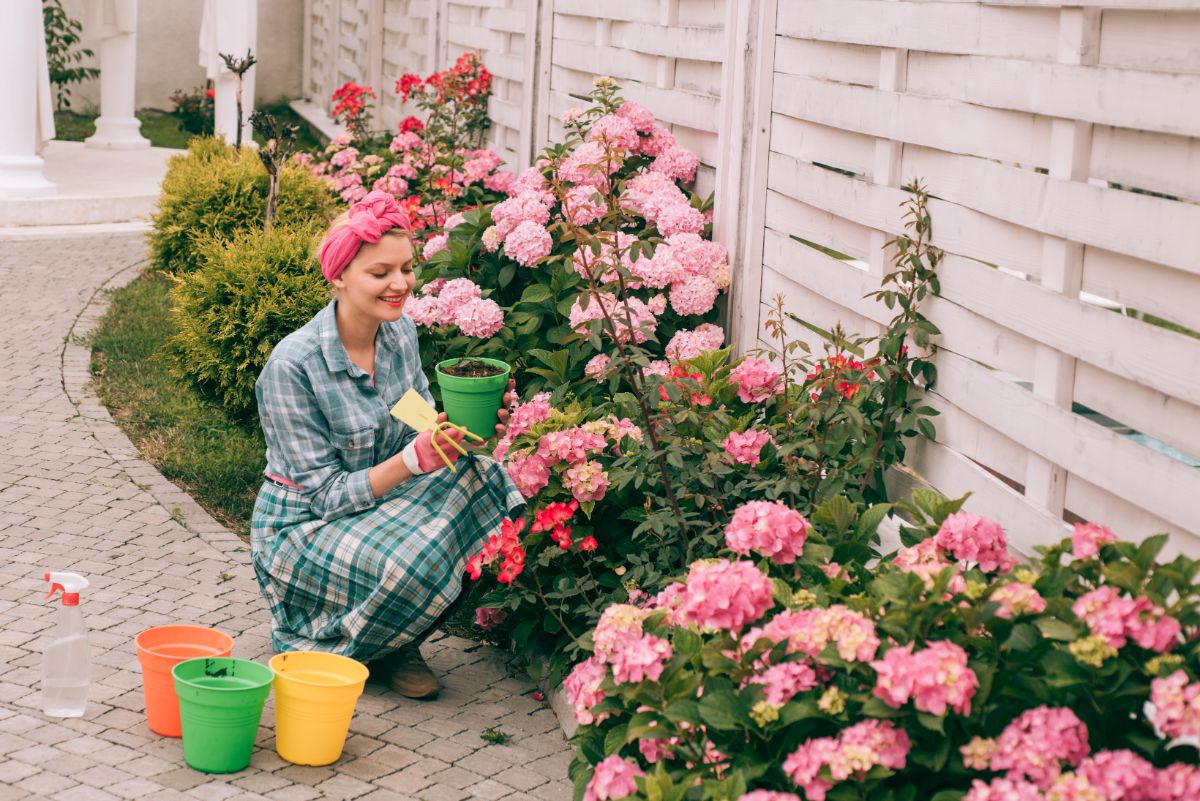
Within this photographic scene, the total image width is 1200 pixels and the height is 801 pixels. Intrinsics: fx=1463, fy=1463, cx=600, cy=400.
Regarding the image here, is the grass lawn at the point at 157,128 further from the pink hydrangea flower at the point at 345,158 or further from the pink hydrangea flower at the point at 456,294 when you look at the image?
the pink hydrangea flower at the point at 456,294

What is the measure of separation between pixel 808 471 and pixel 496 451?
1.11 m

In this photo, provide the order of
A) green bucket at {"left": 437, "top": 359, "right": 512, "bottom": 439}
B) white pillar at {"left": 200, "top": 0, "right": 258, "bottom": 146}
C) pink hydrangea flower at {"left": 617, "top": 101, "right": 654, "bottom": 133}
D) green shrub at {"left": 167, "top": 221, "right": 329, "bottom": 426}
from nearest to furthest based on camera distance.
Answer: green bucket at {"left": 437, "top": 359, "right": 512, "bottom": 439}, pink hydrangea flower at {"left": 617, "top": 101, "right": 654, "bottom": 133}, green shrub at {"left": 167, "top": 221, "right": 329, "bottom": 426}, white pillar at {"left": 200, "top": 0, "right": 258, "bottom": 146}

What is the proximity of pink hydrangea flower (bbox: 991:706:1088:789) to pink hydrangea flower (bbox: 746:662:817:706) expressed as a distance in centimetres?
40

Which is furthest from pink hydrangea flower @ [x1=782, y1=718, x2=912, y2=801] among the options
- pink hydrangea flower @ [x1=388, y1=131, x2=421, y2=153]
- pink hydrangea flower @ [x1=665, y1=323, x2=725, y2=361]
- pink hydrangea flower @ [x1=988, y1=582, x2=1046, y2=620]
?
pink hydrangea flower @ [x1=388, y1=131, x2=421, y2=153]

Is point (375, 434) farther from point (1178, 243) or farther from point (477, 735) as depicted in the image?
point (1178, 243)

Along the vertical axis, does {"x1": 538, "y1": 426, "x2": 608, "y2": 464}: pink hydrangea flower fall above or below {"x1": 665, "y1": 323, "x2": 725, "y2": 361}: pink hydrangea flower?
below

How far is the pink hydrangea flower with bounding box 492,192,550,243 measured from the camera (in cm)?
590

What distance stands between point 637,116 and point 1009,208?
2891 millimetres

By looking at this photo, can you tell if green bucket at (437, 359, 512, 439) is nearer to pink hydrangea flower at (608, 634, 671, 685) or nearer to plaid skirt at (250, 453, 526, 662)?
plaid skirt at (250, 453, 526, 662)

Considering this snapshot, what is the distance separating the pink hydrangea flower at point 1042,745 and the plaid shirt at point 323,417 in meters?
2.17

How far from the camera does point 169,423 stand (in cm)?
688

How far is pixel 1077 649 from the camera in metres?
2.47

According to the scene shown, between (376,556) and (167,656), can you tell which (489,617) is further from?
(167,656)

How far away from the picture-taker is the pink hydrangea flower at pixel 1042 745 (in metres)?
2.43
